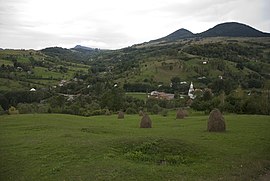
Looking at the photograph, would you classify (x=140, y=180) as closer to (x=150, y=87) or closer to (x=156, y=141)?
(x=156, y=141)

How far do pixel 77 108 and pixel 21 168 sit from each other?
239ft

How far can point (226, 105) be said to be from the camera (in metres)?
71.5

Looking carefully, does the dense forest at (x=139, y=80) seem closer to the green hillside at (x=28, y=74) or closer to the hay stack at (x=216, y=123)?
the green hillside at (x=28, y=74)

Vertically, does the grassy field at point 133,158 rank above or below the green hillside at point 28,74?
below

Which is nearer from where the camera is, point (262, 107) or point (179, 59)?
point (262, 107)

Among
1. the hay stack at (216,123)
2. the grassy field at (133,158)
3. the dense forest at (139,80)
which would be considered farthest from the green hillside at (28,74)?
the grassy field at (133,158)

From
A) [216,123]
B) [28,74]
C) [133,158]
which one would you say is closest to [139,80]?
[28,74]

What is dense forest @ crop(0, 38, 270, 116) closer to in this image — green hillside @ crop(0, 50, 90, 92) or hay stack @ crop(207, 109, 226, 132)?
green hillside @ crop(0, 50, 90, 92)

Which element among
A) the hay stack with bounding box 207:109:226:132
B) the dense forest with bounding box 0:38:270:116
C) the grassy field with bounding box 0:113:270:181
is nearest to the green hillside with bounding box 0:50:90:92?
the dense forest with bounding box 0:38:270:116

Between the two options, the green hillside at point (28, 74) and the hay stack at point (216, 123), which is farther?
the green hillside at point (28, 74)

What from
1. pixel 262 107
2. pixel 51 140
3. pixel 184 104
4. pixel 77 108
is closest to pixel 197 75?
pixel 184 104

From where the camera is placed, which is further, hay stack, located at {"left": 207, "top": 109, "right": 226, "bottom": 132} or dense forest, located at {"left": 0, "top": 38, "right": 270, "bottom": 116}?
dense forest, located at {"left": 0, "top": 38, "right": 270, "bottom": 116}

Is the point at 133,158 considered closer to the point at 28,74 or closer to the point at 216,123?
the point at 216,123

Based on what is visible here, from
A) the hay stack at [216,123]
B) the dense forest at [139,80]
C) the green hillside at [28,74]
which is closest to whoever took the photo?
the hay stack at [216,123]
